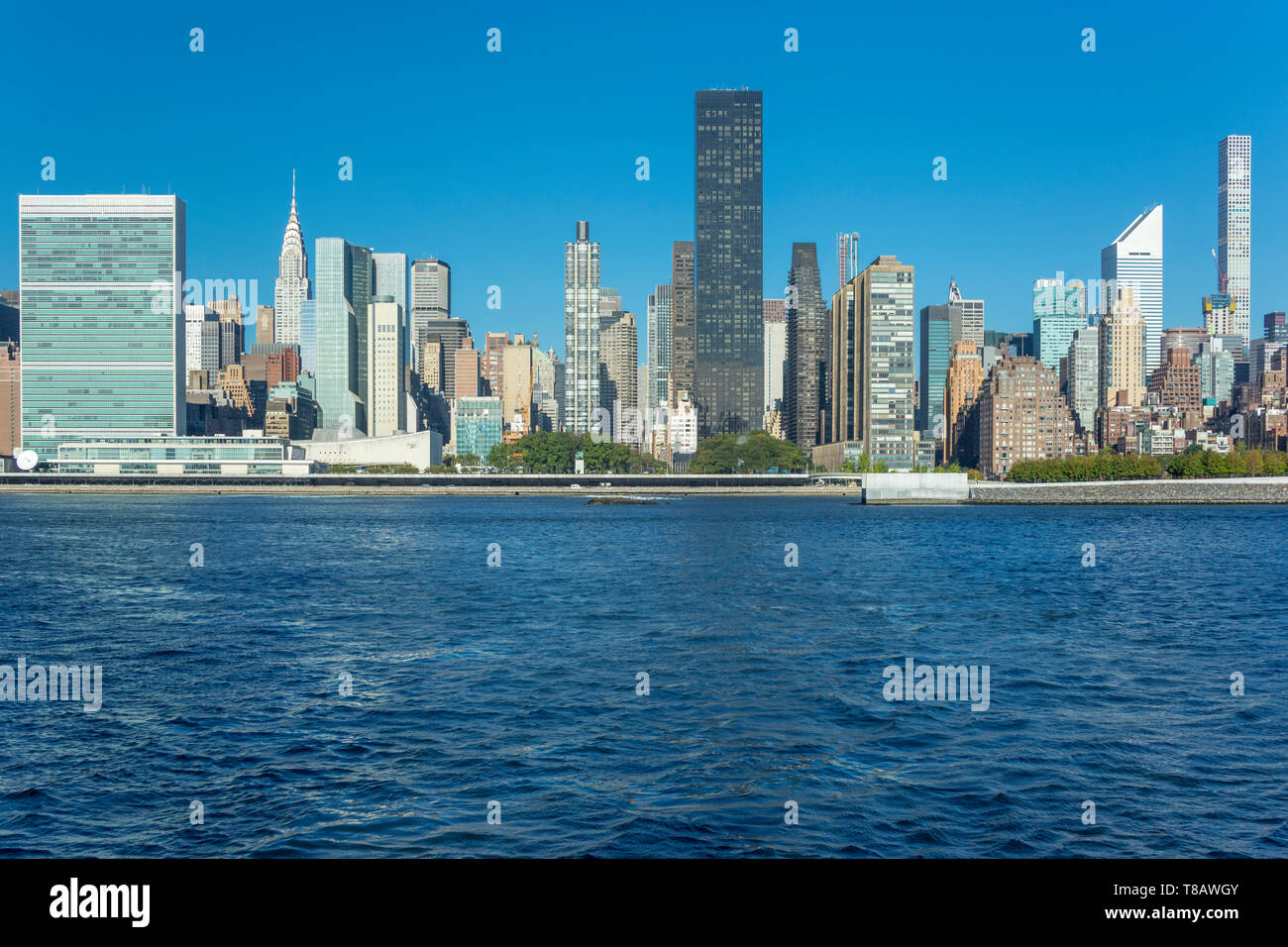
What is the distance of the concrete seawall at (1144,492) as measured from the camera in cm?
14475

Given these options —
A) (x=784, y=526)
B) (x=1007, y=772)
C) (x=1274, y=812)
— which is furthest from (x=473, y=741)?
(x=784, y=526)

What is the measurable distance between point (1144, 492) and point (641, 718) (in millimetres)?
150949

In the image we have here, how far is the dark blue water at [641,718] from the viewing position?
1359cm

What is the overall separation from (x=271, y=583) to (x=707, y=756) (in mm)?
33448

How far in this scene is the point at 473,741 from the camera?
18078 millimetres

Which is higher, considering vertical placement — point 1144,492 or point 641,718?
point 1144,492

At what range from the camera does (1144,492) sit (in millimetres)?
149000

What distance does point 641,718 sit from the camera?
65.0 feet

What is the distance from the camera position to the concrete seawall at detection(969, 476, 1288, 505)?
14475 centimetres

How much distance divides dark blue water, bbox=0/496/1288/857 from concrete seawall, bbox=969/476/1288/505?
110233mm

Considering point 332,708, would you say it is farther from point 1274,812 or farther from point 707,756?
point 1274,812

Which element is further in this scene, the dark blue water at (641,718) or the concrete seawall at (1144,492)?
the concrete seawall at (1144,492)

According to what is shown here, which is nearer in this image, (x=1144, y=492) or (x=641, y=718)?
(x=641, y=718)

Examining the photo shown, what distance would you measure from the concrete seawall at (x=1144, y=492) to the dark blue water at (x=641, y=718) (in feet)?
362
